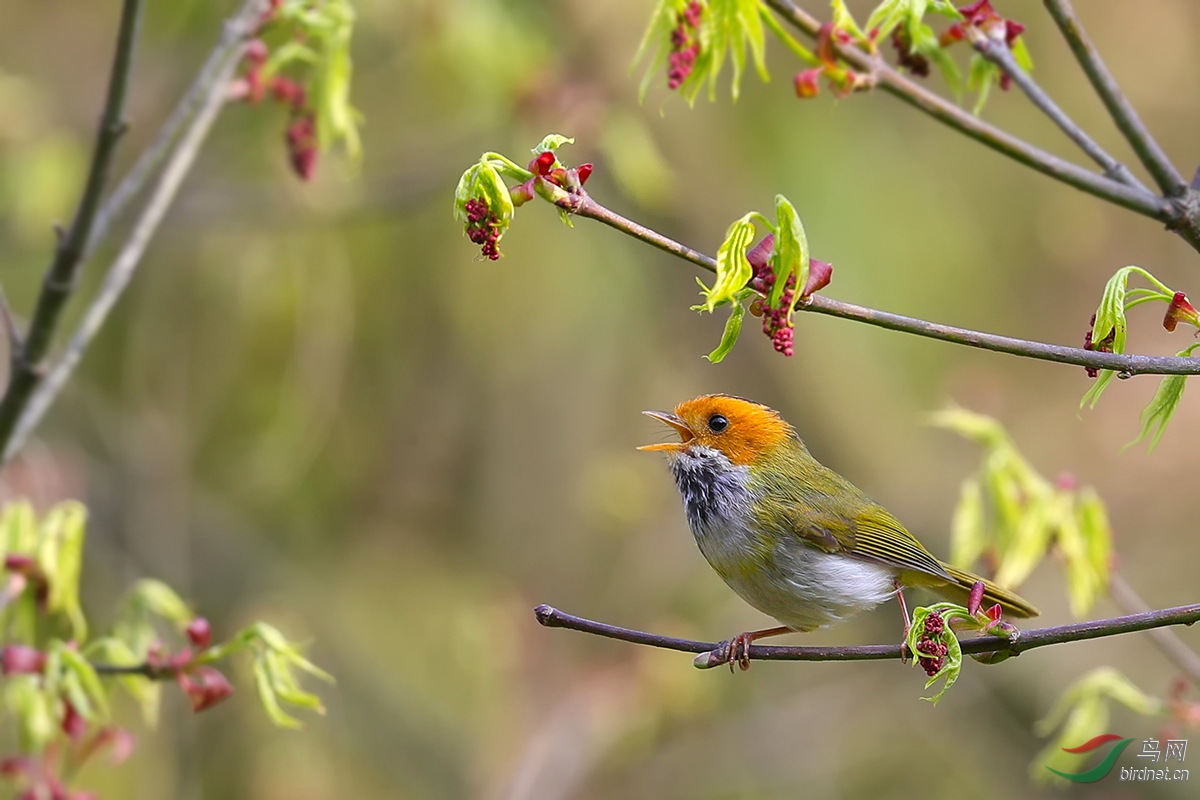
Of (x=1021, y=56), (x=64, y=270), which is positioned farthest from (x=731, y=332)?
(x=64, y=270)

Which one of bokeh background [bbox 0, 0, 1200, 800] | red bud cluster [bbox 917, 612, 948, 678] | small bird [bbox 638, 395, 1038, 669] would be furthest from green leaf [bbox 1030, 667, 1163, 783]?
bokeh background [bbox 0, 0, 1200, 800]

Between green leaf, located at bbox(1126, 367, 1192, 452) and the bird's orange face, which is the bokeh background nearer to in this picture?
the bird's orange face

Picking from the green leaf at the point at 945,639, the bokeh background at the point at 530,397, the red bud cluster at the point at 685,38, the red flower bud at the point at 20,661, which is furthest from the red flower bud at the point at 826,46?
the bokeh background at the point at 530,397

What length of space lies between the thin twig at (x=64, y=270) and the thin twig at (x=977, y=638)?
161 cm

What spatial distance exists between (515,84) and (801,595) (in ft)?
8.14

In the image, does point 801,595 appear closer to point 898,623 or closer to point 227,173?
point 898,623

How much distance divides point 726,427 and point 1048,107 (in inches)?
57.0

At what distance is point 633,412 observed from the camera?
6582 mm

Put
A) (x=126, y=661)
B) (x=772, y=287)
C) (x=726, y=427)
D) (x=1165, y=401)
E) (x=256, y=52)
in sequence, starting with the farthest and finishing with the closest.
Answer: (x=726, y=427) < (x=256, y=52) < (x=126, y=661) < (x=1165, y=401) < (x=772, y=287)

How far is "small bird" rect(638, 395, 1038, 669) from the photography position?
3.41m

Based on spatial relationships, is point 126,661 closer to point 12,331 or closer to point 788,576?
point 12,331

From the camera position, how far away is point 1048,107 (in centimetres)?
264

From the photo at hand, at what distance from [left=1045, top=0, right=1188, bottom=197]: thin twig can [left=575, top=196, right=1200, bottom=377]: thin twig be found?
2.08ft

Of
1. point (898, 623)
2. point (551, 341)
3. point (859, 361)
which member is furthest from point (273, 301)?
point (898, 623)
